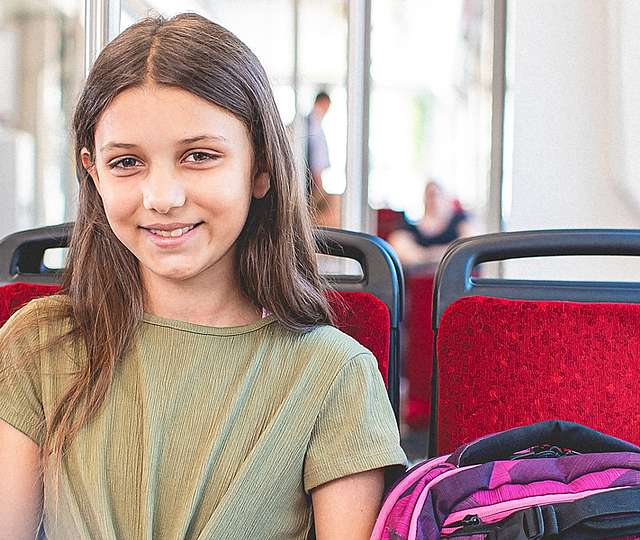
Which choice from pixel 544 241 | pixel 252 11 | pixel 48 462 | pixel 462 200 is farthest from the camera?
pixel 462 200

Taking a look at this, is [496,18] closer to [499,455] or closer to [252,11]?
[252,11]

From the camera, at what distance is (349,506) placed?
1104mm

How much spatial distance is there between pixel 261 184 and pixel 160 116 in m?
0.17

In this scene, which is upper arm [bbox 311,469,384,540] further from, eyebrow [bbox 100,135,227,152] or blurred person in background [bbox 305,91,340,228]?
blurred person in background [bbox 305,91,340,228]

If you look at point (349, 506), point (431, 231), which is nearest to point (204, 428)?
point (349, 506)

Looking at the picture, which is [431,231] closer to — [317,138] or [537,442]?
[317,138]

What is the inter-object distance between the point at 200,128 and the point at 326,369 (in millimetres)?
333

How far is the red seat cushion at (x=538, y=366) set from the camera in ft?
3.87

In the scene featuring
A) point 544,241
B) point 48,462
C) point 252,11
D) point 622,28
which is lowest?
point 48,462

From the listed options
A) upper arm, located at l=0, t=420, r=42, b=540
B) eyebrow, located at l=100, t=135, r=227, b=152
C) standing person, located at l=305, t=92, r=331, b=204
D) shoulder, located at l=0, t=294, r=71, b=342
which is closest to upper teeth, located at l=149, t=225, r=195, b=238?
eyebrow, located at l=100, t=135, r=227, b=152

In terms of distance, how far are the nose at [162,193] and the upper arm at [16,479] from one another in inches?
13.3

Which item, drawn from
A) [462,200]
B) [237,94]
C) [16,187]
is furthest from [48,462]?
[462,200]

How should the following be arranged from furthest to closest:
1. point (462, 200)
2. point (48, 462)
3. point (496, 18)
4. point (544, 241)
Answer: point (462, 200), point (496, 18), point (544, 241), point (48, 462)

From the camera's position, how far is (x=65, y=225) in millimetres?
1363
